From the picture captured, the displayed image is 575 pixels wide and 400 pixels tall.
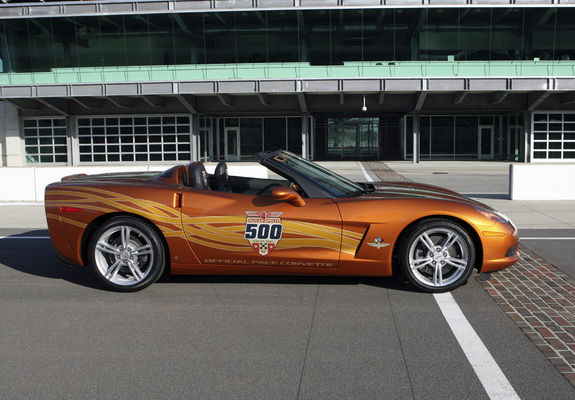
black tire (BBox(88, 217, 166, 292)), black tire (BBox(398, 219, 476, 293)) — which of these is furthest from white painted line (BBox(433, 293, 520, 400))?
black tire (BBox(88, 217, 166, 292))

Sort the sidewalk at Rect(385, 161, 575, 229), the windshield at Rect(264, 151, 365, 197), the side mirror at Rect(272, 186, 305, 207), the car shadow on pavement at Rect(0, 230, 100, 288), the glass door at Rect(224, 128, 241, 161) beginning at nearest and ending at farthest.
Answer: the side mirror at Rect(272, 186, 305, 207) < the windshield at Rect(264, 151, 365, 197) < the car shadow on pavement at Rect(0, 230, 100, 288) < the sidewalk at Rect(385, 161, 575, 229) < the glass door at Rect(224, 128, 241, 161)

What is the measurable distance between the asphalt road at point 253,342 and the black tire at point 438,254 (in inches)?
6.0

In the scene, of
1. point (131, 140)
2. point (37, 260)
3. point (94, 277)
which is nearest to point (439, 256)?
point (94, 277)

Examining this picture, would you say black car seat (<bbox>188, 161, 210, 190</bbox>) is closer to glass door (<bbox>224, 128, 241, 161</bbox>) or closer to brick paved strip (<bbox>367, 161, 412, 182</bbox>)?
brick paved strip (<bbox>367, 161, 412, 182</bbox>)

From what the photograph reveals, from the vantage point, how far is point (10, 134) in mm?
32875

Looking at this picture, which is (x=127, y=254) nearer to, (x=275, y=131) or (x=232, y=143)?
(x=275, y=131)

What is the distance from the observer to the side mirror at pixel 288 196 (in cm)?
516

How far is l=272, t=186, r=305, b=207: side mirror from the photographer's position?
5160 mm

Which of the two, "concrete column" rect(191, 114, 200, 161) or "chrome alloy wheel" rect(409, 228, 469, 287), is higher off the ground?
"concrete column" rect(191, 114, 200, 161)

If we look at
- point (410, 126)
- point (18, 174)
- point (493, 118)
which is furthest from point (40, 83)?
point (493, 118)

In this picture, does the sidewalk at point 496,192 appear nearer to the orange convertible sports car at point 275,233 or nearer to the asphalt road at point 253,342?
the orange convertible sports car at point 275,233

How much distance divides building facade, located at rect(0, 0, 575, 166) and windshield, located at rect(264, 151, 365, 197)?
23.0 m

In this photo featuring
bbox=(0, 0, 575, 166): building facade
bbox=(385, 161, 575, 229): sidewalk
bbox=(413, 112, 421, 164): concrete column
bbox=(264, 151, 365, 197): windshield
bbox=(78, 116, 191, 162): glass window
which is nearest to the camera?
bbox=(264, 151, 365, 197): windshield

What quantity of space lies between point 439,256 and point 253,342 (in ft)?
6.65
